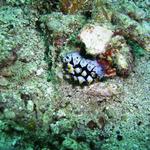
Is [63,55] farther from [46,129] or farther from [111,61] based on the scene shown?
[46,129]

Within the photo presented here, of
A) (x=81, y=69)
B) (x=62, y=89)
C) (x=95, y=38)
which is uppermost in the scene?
(x=95, y=38)

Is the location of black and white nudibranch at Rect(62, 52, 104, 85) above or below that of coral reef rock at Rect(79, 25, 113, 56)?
below

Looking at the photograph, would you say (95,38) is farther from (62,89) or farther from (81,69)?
(62,89)

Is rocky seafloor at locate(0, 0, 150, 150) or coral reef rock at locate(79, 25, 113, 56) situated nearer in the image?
rocky seafloor at locate(0, 0, 150, 150)

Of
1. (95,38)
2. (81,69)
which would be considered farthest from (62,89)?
(95,38)
